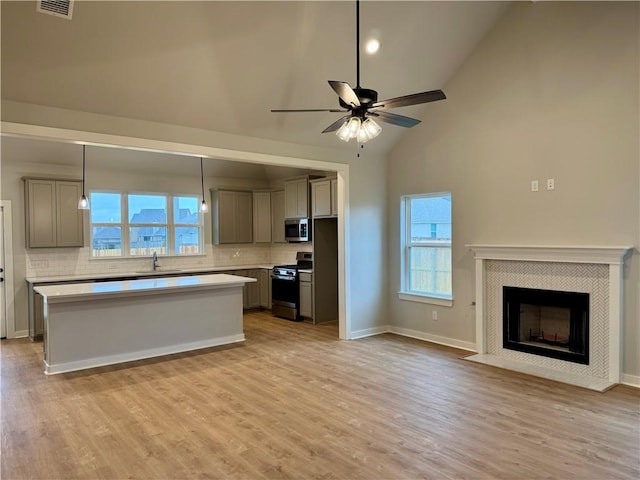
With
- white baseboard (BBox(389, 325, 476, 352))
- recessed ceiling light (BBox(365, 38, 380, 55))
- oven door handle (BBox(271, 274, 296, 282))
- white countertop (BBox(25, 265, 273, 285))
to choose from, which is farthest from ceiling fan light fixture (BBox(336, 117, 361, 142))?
white countertop (BBox(25, 265, 273, 285))

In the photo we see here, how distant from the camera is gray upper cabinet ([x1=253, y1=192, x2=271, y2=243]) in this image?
346 inches

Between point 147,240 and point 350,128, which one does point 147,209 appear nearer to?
point 147,240

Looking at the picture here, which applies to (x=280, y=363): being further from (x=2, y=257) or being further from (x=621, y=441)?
(x=2, y=257)

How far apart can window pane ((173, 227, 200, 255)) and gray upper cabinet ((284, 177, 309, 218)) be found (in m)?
1.84

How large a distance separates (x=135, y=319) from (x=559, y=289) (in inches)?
188

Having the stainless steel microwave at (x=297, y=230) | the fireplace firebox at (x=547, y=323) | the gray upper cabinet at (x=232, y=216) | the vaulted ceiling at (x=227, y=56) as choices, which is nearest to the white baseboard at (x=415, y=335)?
the fireplace firebox at (x=547, y=323)

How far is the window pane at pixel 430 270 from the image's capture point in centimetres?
589

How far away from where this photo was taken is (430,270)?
610 centimetres

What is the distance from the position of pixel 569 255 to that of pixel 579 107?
1505 millimetres

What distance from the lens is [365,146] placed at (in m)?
6.22

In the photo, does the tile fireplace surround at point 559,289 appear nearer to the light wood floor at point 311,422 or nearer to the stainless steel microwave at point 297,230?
the light wood floor at point 311,422

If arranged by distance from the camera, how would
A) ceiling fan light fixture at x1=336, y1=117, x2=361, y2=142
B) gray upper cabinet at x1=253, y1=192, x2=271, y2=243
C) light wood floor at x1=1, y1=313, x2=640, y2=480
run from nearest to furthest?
light wood floor at x1=1, y1=313, x2=640, y2=480
ceiling fan light fixture at x1=336, y1=117, x2=361, y2=142
gray upper cabinet at x1=253, y1=192, x2=271, y2=243

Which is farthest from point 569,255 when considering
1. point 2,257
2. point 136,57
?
point 2,257

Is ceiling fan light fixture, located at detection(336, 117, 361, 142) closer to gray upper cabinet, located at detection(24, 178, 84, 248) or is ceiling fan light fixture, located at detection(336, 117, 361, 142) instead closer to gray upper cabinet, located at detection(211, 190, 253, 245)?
gray upper cabinet, located at detection(24, 178, 84, 248)
